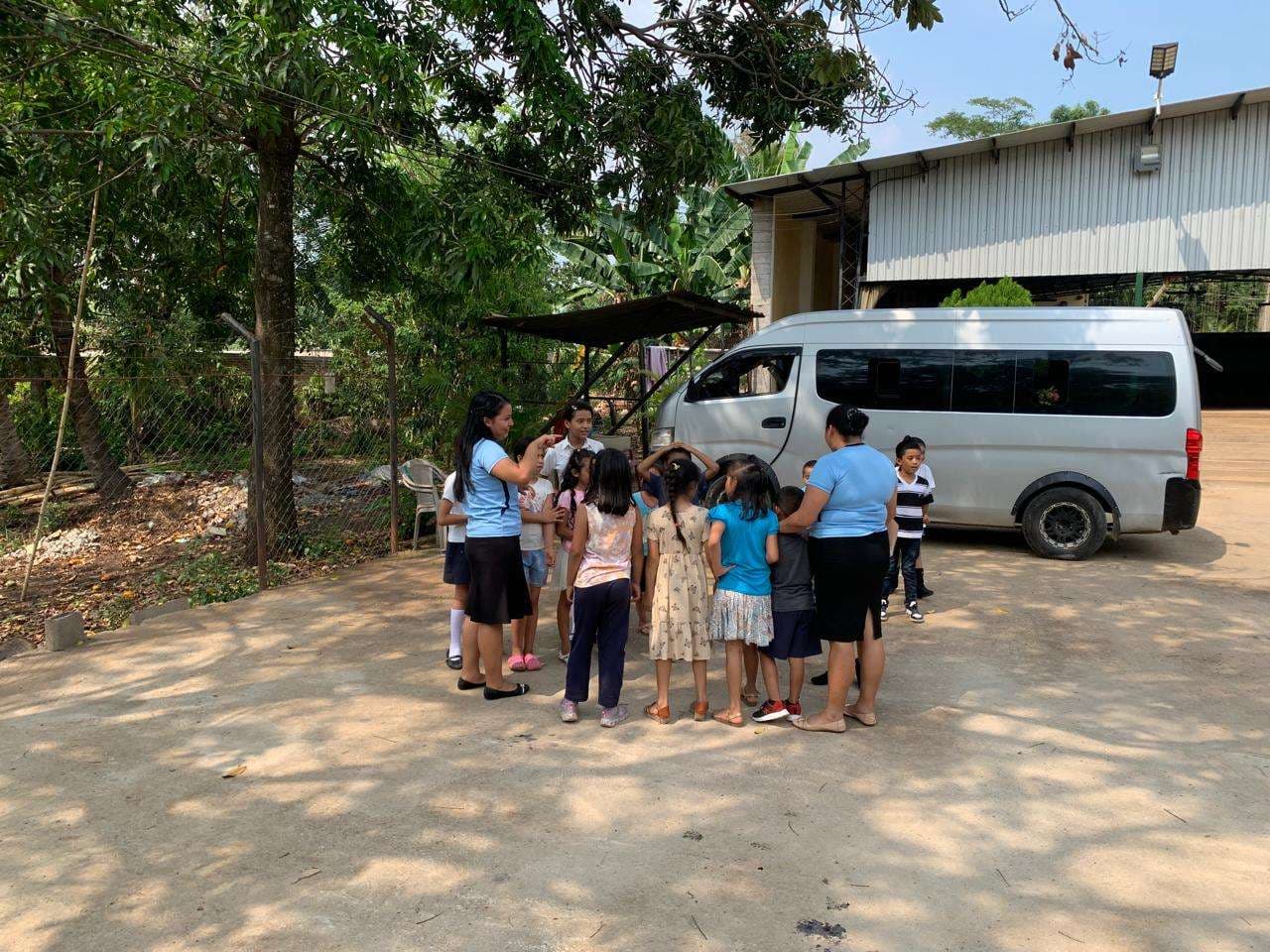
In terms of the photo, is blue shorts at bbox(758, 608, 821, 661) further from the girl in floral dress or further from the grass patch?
the grass patch

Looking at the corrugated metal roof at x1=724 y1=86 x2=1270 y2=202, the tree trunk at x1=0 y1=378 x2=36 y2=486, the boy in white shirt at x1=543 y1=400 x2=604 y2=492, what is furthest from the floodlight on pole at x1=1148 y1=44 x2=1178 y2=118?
the tree trunk at x1=0 y1=378 x2=36 y2=486

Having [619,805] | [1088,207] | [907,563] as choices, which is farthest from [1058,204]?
[619,805]

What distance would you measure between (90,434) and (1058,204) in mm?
13388

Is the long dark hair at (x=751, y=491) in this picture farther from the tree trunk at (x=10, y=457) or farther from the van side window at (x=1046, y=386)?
the tree trunk at (x=10, y=457)

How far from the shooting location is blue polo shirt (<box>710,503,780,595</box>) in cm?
432

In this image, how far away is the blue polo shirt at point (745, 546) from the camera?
4.32 metres

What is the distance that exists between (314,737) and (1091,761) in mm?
3641

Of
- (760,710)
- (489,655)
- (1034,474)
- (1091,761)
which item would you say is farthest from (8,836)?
(1034,474)

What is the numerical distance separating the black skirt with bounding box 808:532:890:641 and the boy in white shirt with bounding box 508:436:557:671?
1.64 m

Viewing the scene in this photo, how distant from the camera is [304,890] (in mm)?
3000

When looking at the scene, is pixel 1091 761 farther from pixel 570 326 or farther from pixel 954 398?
pixel 570 326

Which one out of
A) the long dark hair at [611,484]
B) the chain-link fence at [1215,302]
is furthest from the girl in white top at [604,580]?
the chain-link fence at [1215,302]

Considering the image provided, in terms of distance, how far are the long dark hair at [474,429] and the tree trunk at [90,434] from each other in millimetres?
8229

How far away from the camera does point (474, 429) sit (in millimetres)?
4555
